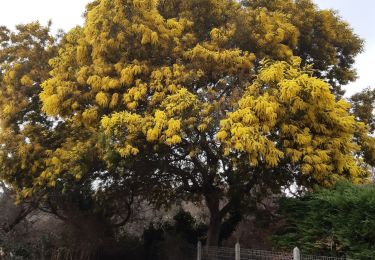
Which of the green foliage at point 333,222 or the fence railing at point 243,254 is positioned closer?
the green foliage at point 333,222

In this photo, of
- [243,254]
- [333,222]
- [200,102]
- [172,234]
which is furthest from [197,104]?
[172,234]

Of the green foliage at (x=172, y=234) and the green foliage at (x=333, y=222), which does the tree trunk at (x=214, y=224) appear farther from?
the green foliage at (x=333, y=222)

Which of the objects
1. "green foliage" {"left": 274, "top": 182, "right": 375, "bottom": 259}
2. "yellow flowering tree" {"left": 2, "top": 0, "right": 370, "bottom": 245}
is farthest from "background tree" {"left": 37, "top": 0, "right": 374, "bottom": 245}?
"green foliage" {"left": 274, "top": 182, "right": 375, "bottom": 259}

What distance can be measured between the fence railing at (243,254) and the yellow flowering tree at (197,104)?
1647mm

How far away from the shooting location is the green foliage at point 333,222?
9.22 m

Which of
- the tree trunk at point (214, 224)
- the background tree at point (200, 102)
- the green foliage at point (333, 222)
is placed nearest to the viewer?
the green foliage at point (333, 222)

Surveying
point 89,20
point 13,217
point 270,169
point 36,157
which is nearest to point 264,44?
point 270,169

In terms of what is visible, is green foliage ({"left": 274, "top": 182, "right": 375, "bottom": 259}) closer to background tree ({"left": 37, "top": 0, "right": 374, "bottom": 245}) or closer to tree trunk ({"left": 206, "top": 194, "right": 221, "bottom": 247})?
background tree ({"left": 37, "top": 0, "right": 374, "bottom": 245})

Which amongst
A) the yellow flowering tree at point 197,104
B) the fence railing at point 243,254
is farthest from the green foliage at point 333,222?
the yellow flowering tree at point 197,104

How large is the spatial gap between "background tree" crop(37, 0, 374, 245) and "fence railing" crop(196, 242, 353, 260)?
166cm

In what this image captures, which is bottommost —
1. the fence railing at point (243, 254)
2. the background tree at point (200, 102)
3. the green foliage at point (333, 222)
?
the fence railing at point (243, 254)

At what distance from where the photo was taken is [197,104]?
1191cm

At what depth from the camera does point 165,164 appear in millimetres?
13594

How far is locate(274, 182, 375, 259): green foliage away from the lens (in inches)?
363
